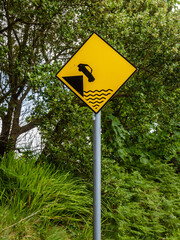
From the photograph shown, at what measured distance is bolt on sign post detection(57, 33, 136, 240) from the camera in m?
2.55

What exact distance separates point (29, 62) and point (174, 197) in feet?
13.0

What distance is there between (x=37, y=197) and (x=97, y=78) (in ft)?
6.32

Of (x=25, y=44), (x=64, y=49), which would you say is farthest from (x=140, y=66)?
(x=25, y=44)

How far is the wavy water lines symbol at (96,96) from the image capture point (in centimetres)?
254

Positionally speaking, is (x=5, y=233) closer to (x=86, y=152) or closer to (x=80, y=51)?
(x=86, y=152)

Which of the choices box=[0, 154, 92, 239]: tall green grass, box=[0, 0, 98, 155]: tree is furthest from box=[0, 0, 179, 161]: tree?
box=[0, 154, 92, 239]: tall green grass

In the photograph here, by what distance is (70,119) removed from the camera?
4219 millimetres

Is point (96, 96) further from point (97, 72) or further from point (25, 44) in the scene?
point (25, 44)

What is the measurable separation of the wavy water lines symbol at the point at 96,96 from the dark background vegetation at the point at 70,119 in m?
1.37

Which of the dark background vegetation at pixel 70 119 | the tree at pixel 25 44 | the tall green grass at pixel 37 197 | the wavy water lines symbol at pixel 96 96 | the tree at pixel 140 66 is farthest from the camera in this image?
the tree at pixel 140 66

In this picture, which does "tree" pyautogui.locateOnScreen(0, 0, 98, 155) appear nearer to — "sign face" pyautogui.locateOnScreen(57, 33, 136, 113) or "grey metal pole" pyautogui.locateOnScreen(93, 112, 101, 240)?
"sign face" pyautogui.locateOnScreen(57, 33, 136, 113)

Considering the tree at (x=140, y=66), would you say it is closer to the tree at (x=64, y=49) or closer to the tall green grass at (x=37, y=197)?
the tree at (x=64, y=49)

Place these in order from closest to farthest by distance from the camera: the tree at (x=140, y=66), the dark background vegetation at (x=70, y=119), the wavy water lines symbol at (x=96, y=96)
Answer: the wavy water lines symbol at (x=96, y=96)
the dark background vegetation at (x=70, y=119)
the tree at (x=140, y=66)

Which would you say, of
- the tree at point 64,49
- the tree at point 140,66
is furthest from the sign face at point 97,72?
the tree at point 140,66
